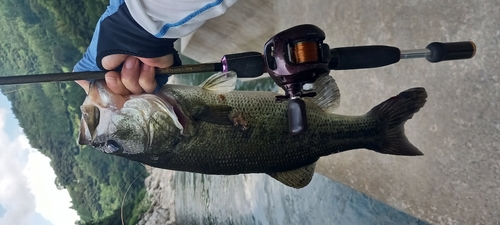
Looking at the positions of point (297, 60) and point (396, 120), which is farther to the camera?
point (396, 120)

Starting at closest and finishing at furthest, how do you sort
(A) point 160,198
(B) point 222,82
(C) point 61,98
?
1. (B) point 222,82
2. (C) point 61,98
3. (A) point 160,198

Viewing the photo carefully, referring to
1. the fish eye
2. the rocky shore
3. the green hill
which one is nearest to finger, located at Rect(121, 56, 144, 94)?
the fish eye

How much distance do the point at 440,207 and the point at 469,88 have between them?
0.66 m

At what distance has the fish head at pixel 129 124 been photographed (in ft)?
4.90

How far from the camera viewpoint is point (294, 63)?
1172 millimetres

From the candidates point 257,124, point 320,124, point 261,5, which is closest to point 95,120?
point 257,124

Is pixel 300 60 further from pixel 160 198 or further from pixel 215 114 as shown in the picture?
pixel 160 198

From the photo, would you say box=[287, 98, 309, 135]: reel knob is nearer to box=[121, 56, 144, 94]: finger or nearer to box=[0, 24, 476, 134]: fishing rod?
box=[0, 24, 476, 134]: fishing rod

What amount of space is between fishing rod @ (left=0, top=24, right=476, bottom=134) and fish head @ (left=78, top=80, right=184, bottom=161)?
18cm

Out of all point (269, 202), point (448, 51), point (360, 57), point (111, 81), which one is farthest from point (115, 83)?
point (269, 202)

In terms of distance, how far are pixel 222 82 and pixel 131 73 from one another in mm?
323

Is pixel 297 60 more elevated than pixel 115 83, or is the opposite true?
pixel 115 83

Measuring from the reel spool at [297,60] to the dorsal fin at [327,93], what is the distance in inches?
25.9

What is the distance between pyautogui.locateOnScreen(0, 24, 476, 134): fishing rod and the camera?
3.82 feet
